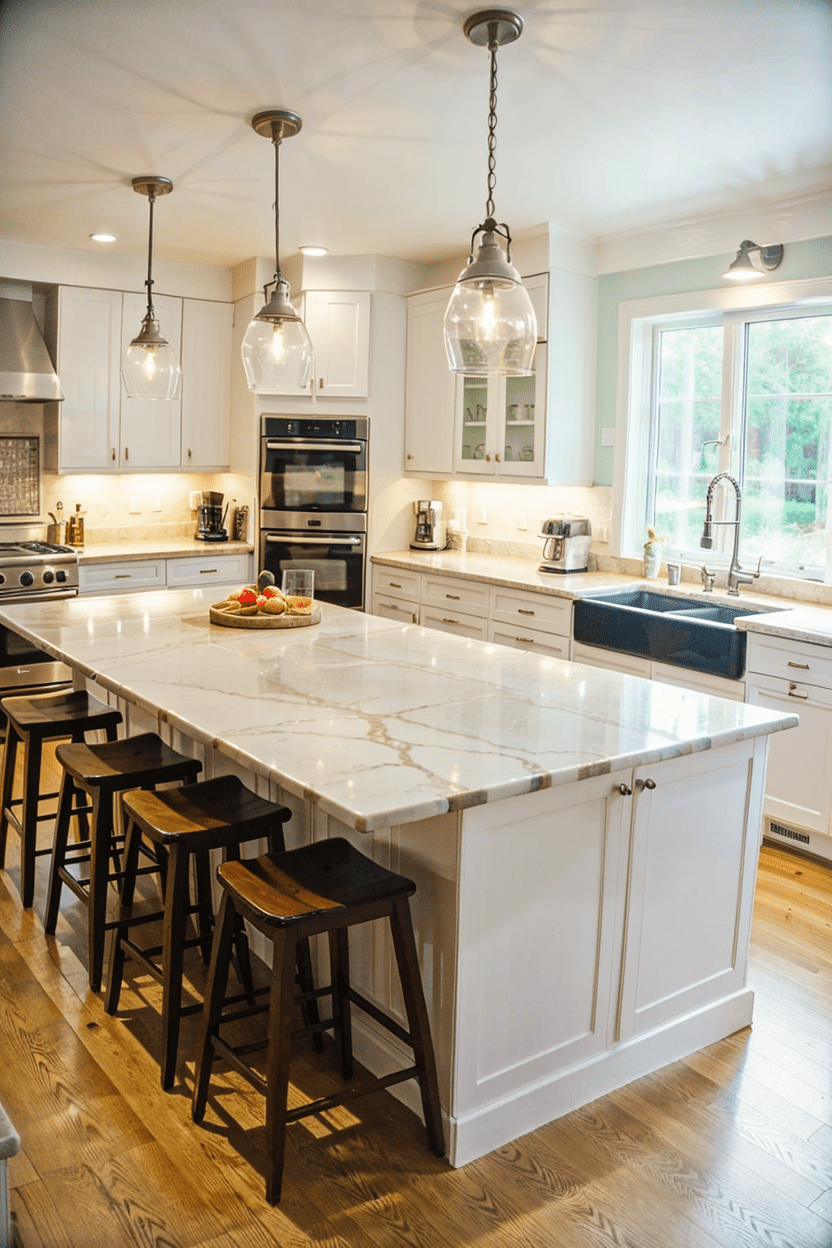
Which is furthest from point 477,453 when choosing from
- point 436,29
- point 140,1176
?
point 140,1176

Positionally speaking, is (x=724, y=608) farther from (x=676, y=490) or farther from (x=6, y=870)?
(x=6, y=870)

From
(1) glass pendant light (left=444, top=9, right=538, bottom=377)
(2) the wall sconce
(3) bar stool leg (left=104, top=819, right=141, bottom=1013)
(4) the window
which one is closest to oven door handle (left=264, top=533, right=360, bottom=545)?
(4) the window

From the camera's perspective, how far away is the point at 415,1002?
79.6 inches

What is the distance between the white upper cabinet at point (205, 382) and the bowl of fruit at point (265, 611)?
2.73m

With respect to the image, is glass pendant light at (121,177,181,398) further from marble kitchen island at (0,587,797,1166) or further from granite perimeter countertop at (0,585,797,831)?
marble kitchen island at (0,587,797,1166)

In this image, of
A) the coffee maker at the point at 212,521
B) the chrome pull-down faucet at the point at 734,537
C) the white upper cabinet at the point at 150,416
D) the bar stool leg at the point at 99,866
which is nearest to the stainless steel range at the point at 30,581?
the white upper cabinet at the point at 150,416

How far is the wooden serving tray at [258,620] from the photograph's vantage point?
341 centimetres

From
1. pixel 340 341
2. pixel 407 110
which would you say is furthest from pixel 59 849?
pixel 340 341

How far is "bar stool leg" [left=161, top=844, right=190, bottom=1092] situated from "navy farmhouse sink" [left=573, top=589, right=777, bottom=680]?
242 centimetres

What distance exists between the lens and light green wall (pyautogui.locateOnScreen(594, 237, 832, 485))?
13.6 feet

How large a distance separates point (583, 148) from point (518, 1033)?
3.06 m

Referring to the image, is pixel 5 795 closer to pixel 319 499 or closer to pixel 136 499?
pixel 319 499

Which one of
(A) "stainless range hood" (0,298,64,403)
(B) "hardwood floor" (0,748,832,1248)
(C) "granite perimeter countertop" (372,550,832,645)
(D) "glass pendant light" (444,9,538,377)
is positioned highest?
(A) "stainless range hood" (0,298,64,403)

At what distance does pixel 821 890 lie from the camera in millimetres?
3492
